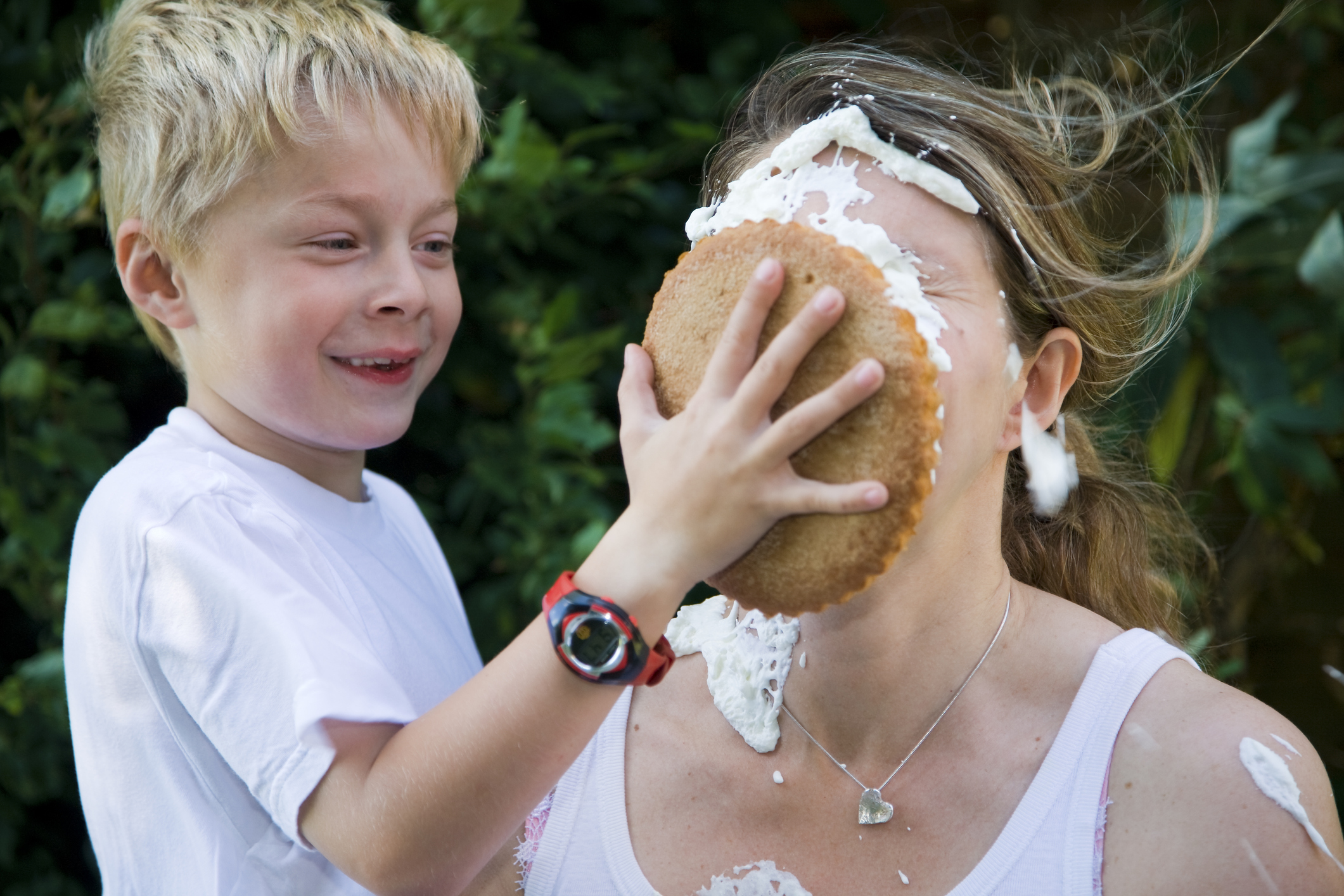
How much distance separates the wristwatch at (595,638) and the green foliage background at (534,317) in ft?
3.25

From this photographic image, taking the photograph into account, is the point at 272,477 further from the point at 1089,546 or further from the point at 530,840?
the point at 1089,546

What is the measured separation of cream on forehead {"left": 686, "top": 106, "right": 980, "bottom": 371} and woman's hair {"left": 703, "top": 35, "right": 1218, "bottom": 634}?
0.04 m

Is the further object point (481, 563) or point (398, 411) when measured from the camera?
point (481, 563)

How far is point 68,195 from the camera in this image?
1816 mm

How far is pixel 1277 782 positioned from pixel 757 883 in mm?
556

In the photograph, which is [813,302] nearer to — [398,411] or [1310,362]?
[398,411]

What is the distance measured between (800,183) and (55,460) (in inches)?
59.1

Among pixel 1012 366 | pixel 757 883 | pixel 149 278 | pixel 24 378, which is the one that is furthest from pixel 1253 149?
pixel 24 378

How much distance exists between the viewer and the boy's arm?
91 cm

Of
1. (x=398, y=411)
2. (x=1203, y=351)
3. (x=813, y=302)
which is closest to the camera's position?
(x=813, y=302)

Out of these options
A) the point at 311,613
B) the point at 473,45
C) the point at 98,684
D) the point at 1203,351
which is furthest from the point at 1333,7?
the point at 98,684

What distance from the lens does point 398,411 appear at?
4.75 feet

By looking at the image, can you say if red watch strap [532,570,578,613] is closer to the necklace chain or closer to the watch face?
the watch face

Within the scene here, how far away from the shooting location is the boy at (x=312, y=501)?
945mm
